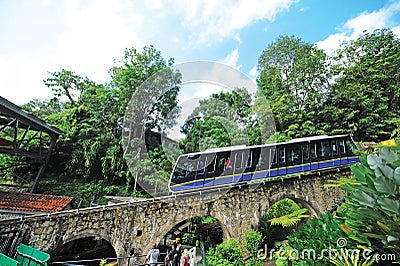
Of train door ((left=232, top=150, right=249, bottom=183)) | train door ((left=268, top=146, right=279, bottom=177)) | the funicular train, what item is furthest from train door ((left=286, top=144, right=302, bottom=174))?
train door ((left=232, top=150, right=249, bottom=183))

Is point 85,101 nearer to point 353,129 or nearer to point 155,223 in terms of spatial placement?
point 155,223

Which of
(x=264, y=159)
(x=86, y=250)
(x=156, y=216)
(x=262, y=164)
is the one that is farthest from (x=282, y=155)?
(x=86, y=250)

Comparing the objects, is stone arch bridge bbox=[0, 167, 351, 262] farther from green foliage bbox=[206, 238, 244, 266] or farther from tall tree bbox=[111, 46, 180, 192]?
tall tree bbox=[111, 46, 180, 192]

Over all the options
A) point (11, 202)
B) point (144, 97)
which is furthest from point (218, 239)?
point (144, 97)

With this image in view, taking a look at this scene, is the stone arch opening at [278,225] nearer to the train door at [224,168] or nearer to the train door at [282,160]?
the train door at [282,160]

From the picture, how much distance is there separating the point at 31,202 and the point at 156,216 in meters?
4.42

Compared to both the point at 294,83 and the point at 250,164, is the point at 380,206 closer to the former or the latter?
the point at 250,164

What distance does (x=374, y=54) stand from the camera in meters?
19.5

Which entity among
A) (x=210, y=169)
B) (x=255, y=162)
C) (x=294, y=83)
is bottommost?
(x=210, y=169)

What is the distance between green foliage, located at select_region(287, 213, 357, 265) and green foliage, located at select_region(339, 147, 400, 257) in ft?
0.92

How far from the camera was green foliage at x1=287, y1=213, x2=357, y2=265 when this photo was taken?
7.79 ft

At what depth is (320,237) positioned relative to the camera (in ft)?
8.55

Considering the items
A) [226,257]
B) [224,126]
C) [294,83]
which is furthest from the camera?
[294,83]

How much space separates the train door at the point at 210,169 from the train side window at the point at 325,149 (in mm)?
5633
